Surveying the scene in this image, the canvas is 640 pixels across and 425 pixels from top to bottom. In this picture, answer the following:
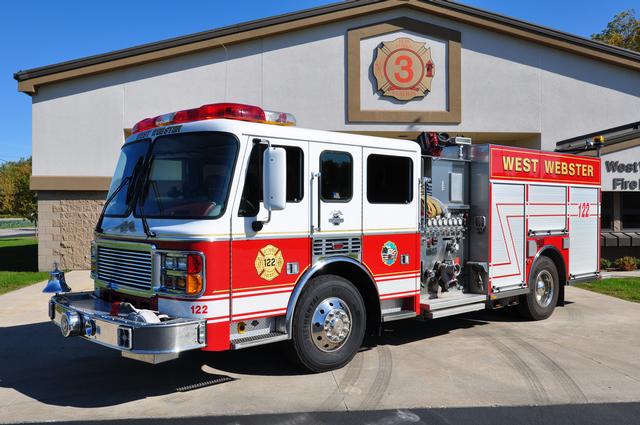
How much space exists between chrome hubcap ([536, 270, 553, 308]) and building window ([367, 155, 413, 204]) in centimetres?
324

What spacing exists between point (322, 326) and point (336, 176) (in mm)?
1545

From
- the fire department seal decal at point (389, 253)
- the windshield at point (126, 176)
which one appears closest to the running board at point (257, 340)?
the fire department seal decal at point (389, 253)

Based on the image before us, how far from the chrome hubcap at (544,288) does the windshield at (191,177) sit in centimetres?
553

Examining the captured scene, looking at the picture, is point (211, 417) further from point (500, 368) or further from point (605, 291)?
point (605, 291)

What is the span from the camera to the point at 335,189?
5.69m

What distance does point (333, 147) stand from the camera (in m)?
5.66

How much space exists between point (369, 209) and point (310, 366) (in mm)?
1782

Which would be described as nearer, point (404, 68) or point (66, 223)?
point (66, 223)

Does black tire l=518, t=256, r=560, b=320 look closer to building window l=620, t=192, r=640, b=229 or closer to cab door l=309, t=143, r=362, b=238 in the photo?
cab door l=309, t=143, r=362, b=238

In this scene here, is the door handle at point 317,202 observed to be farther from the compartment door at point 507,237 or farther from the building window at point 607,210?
the building window at point 607,210

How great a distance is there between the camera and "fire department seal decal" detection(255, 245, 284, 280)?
Answer: 16.5 ft

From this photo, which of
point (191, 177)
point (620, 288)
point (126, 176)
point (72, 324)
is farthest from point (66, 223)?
point (620, 288)

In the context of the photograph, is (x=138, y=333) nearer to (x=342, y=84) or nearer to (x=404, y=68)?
(x=342, y=84)

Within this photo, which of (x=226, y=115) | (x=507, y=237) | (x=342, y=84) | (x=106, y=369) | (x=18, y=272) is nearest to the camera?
(x=226, y=115)
